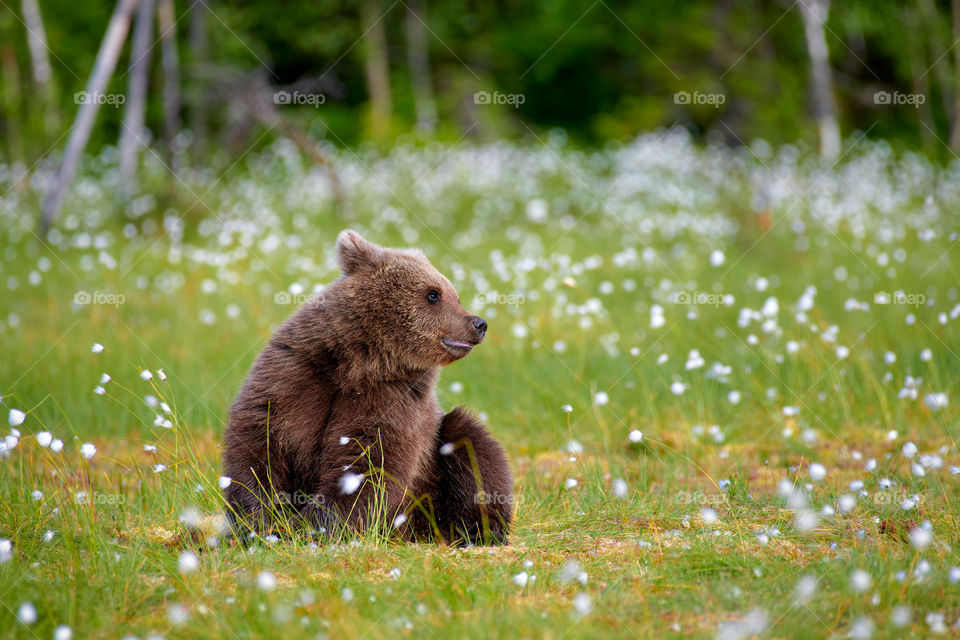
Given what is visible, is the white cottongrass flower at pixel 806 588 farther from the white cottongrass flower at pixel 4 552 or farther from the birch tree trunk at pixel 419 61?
the birch tree trunk at pixel 419 61

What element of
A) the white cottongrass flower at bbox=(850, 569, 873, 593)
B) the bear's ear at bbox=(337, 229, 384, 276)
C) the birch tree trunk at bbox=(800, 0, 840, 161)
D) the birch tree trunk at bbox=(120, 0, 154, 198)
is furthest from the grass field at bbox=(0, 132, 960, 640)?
the birch tree trunk at bbox=(800, 0, 840, 161)

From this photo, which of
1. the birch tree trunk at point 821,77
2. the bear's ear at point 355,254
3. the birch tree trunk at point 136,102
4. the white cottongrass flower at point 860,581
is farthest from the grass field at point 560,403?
the birch tree trunk at point 821,77

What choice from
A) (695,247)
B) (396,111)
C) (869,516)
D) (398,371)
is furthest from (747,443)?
(396,111)

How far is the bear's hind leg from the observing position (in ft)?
14.0

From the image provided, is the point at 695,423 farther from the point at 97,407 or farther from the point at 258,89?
the point at 258,89

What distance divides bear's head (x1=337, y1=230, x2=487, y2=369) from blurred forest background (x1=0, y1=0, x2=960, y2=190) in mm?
6337

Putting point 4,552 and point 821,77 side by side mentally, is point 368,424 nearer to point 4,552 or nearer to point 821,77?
point 4,552

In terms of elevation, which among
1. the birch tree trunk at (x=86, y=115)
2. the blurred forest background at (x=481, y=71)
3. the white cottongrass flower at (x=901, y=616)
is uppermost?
the blurred forest background at (x=481, y=71)

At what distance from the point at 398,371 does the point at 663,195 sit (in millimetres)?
9997

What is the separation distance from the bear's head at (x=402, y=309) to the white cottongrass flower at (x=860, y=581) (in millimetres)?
2000

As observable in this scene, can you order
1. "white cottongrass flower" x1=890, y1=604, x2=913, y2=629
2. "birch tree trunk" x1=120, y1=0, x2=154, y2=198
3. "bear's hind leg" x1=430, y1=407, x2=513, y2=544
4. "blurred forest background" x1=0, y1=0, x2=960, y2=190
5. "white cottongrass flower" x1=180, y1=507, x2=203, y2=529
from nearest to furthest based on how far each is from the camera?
"white cottongrass flower" x1=890, y1=604, x2=913, y2=629
"white cottongrass flower" x1=180, y1=507, x2=203, y2=529
"bear's hind leg" x1=430, y1=407, x2=513, y2=544
"birch tree trunk" x1=120, y1=0, x2=154, y2=198
"blurred forest background" x1=0, y1=0, x2=960, y2=190

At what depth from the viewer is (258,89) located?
13344mm

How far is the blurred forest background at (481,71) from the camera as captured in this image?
14.4m

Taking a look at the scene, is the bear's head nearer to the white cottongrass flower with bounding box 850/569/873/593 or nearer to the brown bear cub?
the brown bear cub
